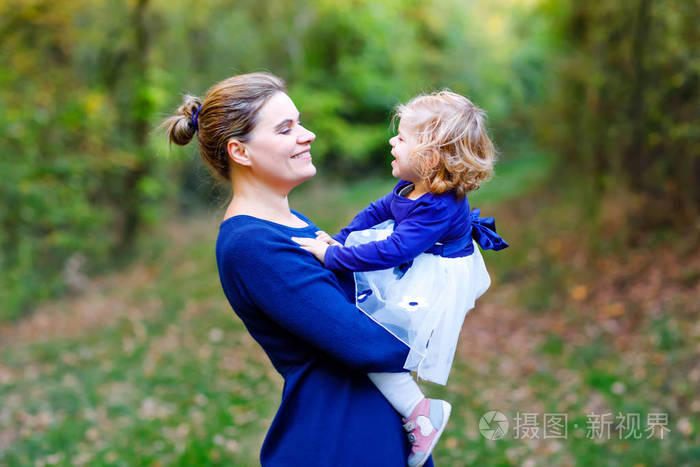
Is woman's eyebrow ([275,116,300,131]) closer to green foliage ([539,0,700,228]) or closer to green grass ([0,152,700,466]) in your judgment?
green grass ([0,152,700,466])

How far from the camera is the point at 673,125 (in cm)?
800

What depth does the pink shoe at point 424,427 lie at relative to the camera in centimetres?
199

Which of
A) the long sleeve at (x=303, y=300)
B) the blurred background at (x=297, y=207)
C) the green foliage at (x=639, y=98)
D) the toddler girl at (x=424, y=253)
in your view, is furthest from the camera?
the green foliage at (x=639, y=98)

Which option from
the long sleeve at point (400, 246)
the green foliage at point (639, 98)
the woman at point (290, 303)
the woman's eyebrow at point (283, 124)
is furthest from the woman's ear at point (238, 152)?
the green foliage at point (639, 98)

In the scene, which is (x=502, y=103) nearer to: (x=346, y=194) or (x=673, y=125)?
(x=346, y=194)

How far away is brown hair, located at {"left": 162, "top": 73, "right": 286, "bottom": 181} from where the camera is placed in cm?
194

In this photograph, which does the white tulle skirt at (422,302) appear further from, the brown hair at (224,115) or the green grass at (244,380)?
the green grass at (244,380)

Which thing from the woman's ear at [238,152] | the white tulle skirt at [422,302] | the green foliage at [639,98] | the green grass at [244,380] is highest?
the woman's ear at [238,152]

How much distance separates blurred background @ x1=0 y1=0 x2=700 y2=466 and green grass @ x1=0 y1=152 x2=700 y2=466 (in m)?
0.03

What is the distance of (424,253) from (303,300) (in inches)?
17.2

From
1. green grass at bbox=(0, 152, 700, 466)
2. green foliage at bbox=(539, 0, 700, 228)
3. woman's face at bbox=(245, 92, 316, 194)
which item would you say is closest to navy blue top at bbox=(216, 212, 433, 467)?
woman's face at bbox=(245, 92, 316, 194)

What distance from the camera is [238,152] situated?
6.42 feet

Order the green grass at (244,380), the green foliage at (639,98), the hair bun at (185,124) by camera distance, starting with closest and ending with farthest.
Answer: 1. the hair bun at (185,124)
2. the green grass at (244,380)
3. the green foliage at (639,98)

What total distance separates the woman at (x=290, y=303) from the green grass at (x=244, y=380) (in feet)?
11.7
